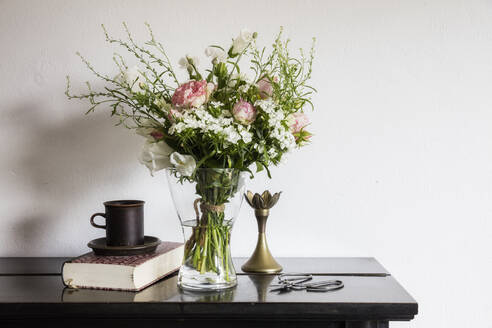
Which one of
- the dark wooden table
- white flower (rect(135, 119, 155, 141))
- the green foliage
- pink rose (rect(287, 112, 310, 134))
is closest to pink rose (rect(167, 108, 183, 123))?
the green foliage

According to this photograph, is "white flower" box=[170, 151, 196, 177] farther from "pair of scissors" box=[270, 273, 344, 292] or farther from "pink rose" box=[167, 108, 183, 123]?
"pair of scissors" box=[270, 273, 344, 292]

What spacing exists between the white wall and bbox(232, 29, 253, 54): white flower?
34cm

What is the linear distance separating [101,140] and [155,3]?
42cm

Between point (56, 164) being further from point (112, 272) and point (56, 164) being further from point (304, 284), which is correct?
point (304, 284)

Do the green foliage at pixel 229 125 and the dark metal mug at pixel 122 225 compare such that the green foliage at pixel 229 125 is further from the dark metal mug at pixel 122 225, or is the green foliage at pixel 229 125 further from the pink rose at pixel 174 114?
the dark metal mug at pixel 122 225

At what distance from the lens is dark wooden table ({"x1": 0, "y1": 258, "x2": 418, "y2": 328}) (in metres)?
1.02

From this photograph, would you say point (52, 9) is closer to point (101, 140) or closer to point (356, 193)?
point (101, 140)

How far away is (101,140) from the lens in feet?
4.86

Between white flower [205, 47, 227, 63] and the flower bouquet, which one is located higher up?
white flower [205, 47, 227, 63]

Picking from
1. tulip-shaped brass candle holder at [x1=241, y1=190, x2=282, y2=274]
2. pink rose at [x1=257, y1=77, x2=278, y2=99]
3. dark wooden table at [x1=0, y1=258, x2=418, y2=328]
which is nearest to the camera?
dark wooden table at [x1=0, y1=258, x2=418, y2=328]

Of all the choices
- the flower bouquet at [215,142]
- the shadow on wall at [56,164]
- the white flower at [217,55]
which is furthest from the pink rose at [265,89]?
the shadow on wall at [56,164]

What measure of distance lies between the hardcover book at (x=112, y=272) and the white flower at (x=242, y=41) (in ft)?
1.66

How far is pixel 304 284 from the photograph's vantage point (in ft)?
3.76

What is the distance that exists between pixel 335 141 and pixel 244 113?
1.61ft
